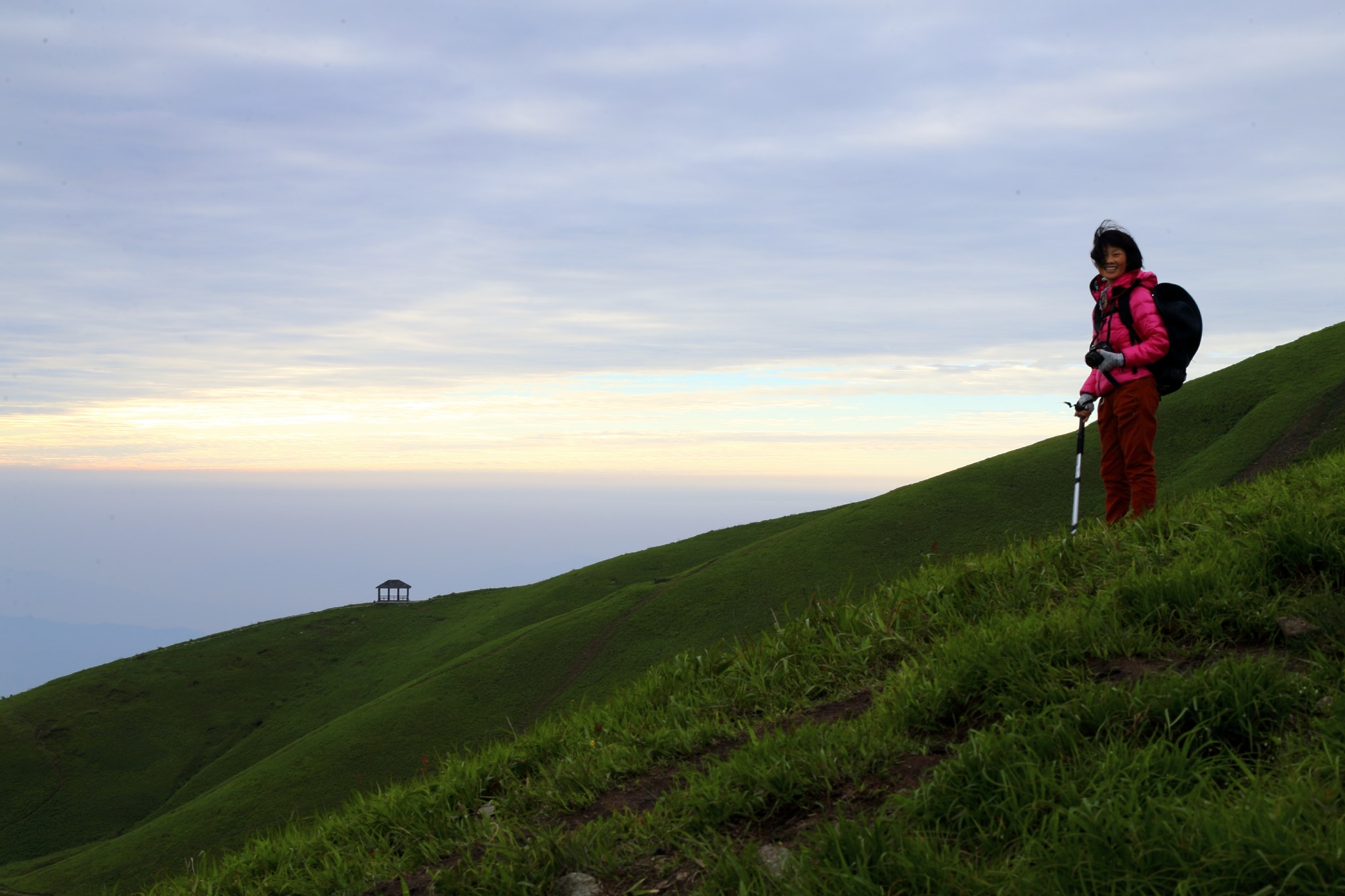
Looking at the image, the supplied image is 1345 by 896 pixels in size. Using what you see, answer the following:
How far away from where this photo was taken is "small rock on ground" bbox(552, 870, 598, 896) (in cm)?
519

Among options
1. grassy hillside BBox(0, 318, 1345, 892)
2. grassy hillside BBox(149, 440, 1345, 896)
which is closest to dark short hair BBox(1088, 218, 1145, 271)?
grassy hillside BBox(149, 440, 1345, 896)

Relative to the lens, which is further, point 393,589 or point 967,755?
point 393,589

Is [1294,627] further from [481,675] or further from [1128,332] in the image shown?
A: [481,675]

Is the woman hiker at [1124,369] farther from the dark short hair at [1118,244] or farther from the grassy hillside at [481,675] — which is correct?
the grassy hillside at [481,675]

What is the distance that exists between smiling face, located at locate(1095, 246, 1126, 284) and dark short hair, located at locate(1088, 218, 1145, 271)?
1cm

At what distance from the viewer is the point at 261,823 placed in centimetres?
5066

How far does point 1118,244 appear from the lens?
10.7 metres

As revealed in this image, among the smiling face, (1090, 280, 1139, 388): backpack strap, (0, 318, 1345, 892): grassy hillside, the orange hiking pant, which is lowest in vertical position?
(0, 318, 1345, 892): grassy hillside

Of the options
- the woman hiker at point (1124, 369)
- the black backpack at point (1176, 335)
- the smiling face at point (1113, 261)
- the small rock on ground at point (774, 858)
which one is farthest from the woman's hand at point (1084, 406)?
the small rock on ground at point (774, 858)

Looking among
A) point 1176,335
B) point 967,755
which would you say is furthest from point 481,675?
point 967,755

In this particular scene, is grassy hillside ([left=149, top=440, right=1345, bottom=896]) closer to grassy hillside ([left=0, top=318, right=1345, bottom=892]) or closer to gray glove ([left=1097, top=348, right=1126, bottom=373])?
gray glove ([left=1097, top=348, right=1126, bottom=373])

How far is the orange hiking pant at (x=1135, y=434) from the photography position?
10305 millimetres

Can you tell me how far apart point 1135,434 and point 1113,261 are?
214 cm

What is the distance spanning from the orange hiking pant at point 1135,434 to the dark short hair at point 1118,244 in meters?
1.50
